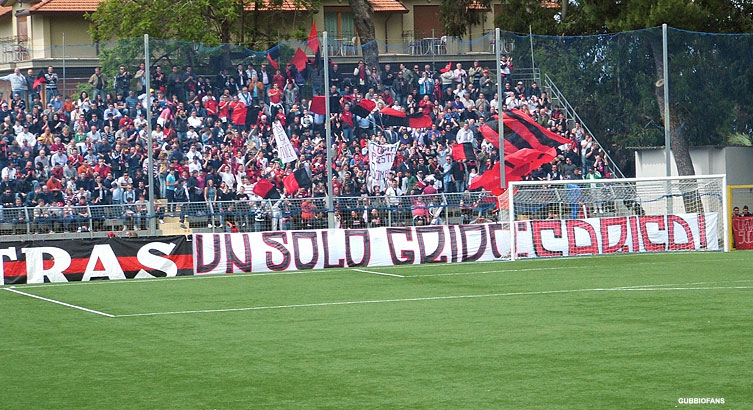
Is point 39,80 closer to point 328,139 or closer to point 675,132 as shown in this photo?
point 328,139

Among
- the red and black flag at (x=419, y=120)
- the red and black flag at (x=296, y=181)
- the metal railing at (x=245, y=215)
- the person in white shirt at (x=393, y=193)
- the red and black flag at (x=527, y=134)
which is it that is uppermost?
the red and black flag at (x=419, y=120)

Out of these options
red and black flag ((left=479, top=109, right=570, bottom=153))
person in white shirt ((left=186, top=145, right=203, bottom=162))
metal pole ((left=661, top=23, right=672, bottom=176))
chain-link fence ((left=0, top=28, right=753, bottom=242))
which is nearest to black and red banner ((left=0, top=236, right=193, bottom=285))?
chain-link fence ((left=0, top=28, right=753, bottom=242))

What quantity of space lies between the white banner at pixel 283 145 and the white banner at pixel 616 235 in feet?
19.1

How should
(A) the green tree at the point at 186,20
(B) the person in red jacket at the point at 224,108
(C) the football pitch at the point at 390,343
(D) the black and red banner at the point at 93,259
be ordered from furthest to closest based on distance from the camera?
(A) the green tree at the point at 186,20 → (B) the person in red jacket at the point at 224,108 → (D) the black and red banner at the point at 93,259 → (C) the football pitch at the point at 390,343

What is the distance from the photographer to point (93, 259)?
23.6 metres

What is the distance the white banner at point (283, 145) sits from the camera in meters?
27.2

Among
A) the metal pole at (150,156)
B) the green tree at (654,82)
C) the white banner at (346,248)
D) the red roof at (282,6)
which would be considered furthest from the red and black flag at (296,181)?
the red roof at (282,6)

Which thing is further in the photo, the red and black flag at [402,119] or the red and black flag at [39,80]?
the red and black flag at [402,119]

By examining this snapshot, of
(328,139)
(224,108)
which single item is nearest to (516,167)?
(328,139)

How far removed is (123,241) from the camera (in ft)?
78.0

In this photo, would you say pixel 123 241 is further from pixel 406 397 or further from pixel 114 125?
pixel 406 397

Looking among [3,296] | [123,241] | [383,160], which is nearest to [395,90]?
[383,160]

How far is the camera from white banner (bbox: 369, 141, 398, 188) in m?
27.4

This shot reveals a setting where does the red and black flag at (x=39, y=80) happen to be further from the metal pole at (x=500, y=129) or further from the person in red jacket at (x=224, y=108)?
the metal pole at (x=500, y=129)
